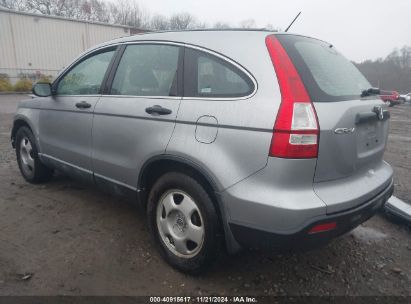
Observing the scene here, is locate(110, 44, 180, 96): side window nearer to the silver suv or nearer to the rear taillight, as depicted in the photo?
the silver suv

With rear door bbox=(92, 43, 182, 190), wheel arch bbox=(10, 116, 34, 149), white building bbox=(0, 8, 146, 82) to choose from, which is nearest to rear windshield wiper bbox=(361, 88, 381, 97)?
rear door bbox=(92, 43, 182, 190)

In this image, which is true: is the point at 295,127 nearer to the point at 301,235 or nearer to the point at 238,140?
the point at 238,140

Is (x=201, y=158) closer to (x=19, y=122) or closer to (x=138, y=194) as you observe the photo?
(x=138, y=194)

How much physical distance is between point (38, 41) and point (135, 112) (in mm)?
24952

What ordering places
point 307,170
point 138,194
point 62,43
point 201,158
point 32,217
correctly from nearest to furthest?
point 307,170 → point 201,158 → point 138,194 → point 32,217 → point 62,43

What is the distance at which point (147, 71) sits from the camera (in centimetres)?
278

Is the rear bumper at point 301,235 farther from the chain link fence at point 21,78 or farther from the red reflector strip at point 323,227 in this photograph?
the chain link fence at point 21,78

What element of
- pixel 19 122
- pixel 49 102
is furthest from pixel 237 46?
pixel 19 122

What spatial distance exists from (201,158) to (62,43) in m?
26.4

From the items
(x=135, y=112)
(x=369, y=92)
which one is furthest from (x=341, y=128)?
(x=135, y=112)

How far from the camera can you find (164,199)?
255 centimetres

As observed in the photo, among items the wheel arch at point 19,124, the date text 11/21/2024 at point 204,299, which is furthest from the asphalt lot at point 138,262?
the wheel arch at point 19,124

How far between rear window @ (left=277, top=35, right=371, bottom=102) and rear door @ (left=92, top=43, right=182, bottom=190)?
881 millimetres

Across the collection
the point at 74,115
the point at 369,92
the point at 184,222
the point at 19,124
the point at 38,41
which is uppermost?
the point at 38,41
